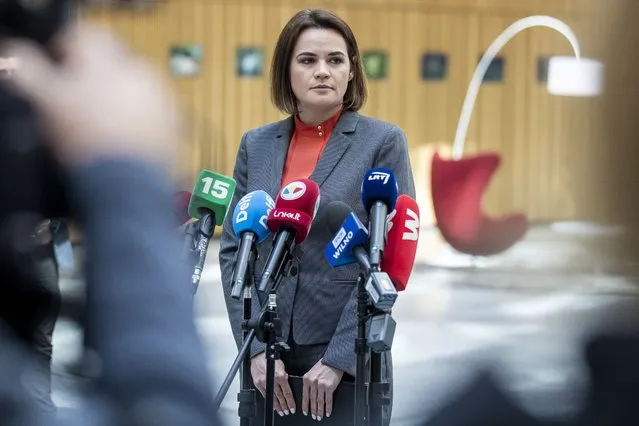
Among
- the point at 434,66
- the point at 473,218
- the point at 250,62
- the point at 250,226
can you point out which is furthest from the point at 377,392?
the point at 434,66

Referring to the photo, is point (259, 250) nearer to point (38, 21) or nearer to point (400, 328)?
point (38, 21)

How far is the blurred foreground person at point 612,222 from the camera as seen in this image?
552 mm

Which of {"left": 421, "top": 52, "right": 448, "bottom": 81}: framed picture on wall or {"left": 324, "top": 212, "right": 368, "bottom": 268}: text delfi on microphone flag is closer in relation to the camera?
{"left": 324, "top": 212, "right": 368, "bottom": 268}: text delfi on microphone flag

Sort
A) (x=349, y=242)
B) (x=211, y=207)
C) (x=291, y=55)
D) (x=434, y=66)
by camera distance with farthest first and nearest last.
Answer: (x=434, y=66) → (x=291, y=55) → (x=211, y=207) → (x=349, y=242)

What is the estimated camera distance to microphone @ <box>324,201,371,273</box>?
4.05ft

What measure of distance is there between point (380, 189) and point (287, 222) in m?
0.12

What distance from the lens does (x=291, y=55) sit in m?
1.56

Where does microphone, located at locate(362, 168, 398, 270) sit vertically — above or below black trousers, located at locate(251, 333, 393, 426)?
above

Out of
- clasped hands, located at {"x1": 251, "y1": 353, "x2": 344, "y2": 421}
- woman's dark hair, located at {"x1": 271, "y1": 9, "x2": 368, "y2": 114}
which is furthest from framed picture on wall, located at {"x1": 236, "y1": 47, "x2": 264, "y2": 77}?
clasped hands, located at {"x1": 251, "y1": 353, "x2": 344, "y2": 421}

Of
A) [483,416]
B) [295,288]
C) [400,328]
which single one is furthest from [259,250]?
[400,328]

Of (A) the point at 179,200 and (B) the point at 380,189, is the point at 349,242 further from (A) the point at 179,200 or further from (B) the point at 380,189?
(A) the point at 179,200

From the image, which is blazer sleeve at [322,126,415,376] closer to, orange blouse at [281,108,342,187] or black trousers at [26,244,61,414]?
orange blouse at [281,108,342,187]

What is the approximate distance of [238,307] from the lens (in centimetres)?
154

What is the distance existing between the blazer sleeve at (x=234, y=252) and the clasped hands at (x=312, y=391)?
0.08 m
